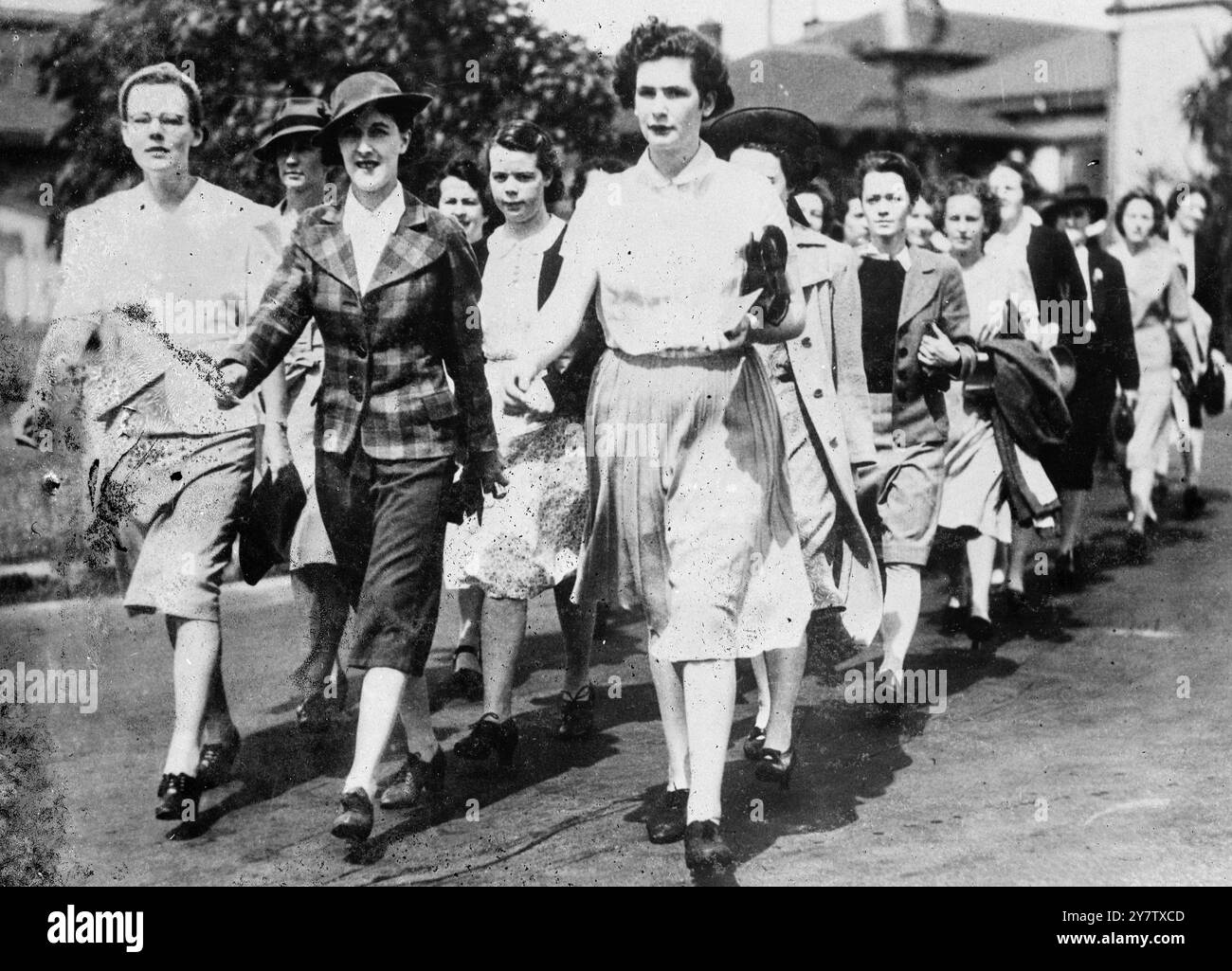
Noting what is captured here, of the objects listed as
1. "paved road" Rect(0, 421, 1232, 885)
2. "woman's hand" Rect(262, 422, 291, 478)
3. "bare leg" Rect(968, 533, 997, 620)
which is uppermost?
"woman's hand" Rect(262, 422, 291, 478)

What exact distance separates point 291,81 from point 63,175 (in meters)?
0.96

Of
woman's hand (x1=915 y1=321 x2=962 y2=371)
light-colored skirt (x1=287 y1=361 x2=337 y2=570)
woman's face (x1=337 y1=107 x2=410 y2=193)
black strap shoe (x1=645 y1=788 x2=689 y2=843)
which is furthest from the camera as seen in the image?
woman's hand (x1=915 y1=321 x2=962 y2=371)

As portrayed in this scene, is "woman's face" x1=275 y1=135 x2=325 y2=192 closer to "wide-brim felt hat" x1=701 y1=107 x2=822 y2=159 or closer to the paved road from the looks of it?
"wide-brim felt hat" x1=701 y1=107 x2=822 y2=159

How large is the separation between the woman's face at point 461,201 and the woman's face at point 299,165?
649 millimetres

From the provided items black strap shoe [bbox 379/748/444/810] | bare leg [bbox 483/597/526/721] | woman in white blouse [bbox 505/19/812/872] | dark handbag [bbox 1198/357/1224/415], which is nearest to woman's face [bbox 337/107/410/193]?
woman in white blouse [bbox 505/19/812/872]

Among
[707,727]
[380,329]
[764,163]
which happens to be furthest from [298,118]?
[707,727]

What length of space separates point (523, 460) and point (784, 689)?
1210 millimetres

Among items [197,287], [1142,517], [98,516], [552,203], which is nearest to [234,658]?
[98,516]

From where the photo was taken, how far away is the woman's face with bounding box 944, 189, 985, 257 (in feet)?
24.7

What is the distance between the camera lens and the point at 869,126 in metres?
8.91

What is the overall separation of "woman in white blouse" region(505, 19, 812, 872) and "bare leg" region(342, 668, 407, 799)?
2.35 ft

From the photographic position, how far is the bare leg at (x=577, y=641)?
605cm

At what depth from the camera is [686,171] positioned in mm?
4898

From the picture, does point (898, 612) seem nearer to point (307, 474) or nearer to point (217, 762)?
point (307, 474)
